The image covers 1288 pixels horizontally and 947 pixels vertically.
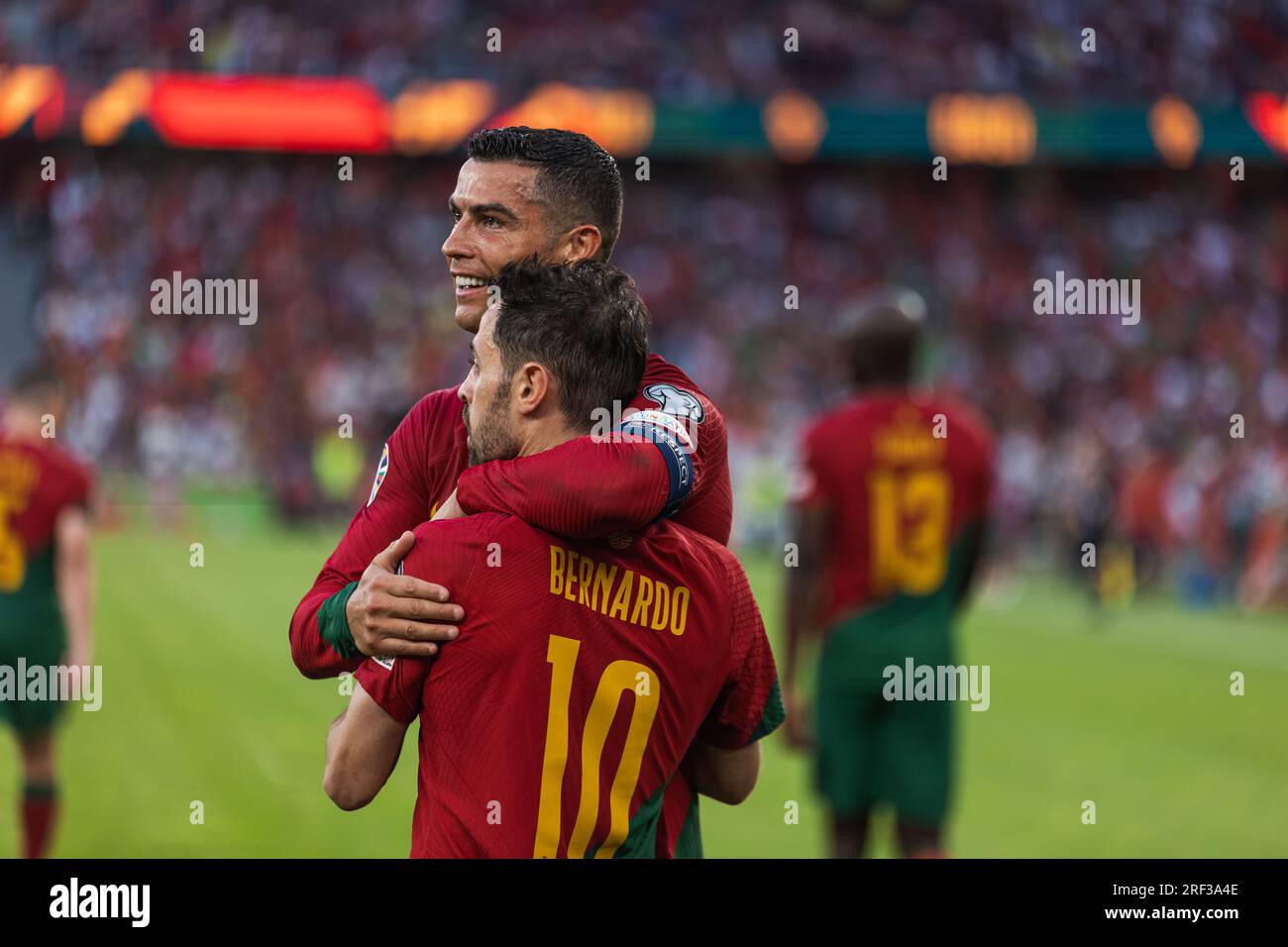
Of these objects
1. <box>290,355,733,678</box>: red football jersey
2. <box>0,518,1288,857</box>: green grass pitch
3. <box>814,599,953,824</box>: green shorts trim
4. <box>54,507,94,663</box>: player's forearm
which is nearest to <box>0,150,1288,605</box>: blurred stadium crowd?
<box>0,518,1288,857</box>: green grass pitch

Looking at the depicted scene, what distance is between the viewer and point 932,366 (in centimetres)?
2872

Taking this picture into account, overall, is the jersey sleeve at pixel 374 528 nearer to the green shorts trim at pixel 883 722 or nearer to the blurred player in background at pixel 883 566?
the blurred player in background at pixel 883 566

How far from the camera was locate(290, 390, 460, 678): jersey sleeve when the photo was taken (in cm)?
245

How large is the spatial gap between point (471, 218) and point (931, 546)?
2877 mm

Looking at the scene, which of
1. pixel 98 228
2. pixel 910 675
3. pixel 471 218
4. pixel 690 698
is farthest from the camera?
pixel 98 228

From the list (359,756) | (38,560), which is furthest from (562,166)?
(38,560)

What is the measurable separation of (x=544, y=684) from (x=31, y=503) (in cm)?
486

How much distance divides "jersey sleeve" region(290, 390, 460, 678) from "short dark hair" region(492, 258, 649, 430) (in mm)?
363

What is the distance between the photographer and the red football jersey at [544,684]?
2375 mm

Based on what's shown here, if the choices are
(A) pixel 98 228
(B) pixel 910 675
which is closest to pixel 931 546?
(B) pixel 910 675

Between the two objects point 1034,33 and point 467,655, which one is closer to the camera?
point 467,655

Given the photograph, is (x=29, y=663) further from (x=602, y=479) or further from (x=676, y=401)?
(x=602, y=479)

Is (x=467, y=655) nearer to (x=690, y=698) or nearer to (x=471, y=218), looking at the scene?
(x=690, y=698)
